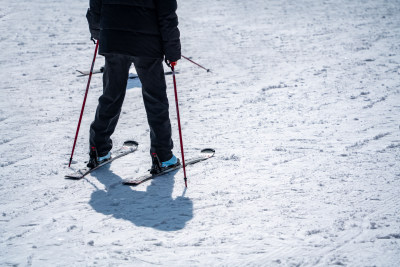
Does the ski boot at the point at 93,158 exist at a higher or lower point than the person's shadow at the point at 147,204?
higher

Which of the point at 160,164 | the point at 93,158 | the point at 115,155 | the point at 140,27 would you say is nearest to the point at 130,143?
the point at 115,155

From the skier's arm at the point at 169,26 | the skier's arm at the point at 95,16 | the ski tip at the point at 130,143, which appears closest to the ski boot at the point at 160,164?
the ski tip at the point at 130,143

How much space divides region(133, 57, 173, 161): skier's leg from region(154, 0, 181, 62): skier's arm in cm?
16

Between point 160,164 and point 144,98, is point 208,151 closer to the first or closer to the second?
point 160,164

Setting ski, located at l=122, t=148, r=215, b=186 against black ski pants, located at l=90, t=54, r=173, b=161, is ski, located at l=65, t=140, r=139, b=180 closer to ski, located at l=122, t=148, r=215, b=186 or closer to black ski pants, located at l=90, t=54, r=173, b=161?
black ski pants, located at l=90, t=54, r=173, b=161

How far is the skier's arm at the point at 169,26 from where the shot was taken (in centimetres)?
355

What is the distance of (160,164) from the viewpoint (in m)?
4.03

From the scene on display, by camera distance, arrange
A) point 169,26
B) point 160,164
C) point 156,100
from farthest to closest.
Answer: point 160,164, point 156,100, point 169,26

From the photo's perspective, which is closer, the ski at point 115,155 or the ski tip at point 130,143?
the ski at point 115,155

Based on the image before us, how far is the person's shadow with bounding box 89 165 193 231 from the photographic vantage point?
10.5ft

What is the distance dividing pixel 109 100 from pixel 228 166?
125 cm

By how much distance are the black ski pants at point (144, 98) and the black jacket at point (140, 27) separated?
12cm

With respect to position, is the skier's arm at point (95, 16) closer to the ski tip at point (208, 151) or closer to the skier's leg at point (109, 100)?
the skier's leg at point (109, 100)

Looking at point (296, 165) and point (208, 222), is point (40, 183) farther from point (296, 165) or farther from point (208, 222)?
point (296, 165)
